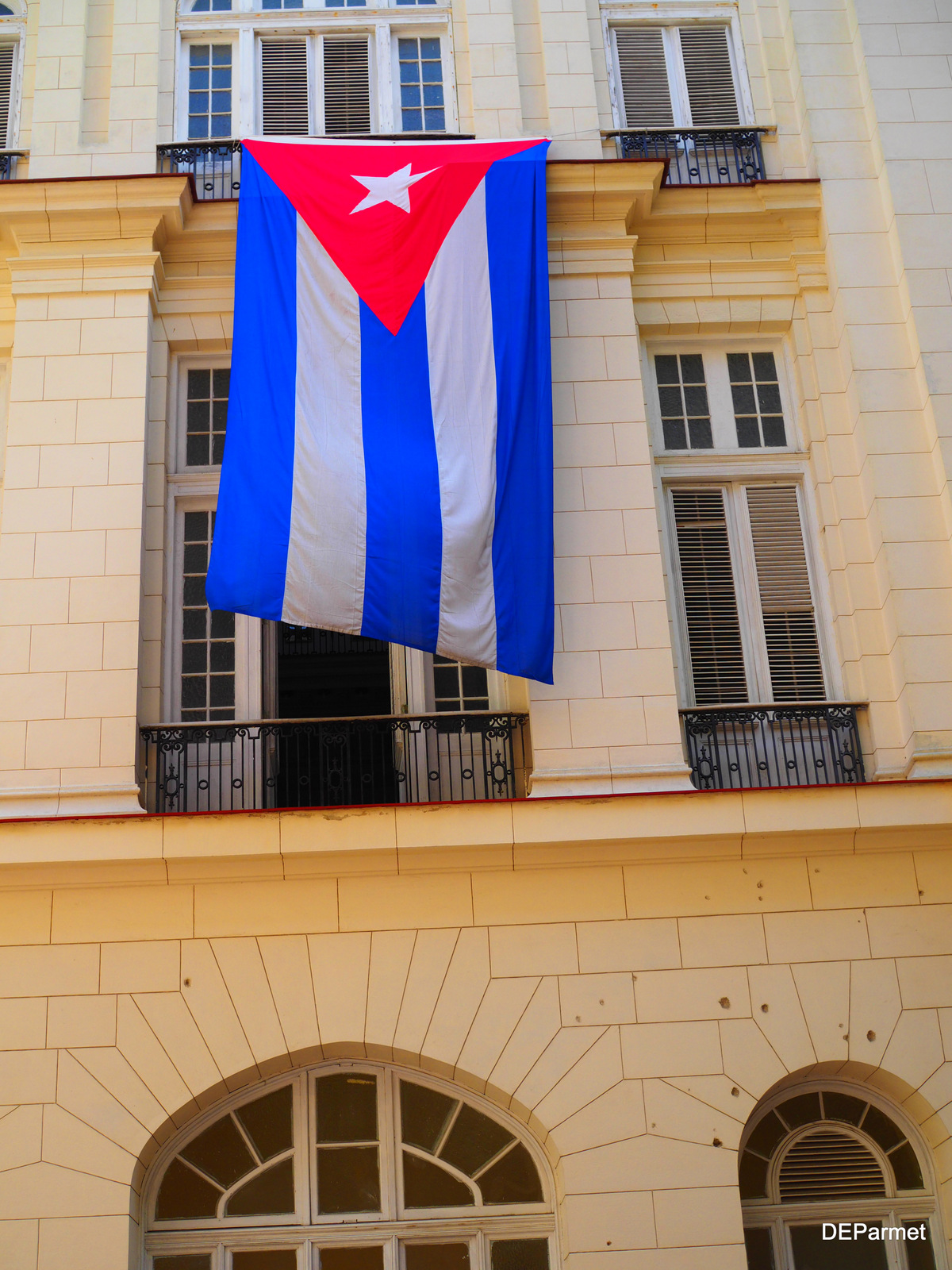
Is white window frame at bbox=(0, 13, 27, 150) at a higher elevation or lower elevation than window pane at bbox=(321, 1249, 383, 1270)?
higher

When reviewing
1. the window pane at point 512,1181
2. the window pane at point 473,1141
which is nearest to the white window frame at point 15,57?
the window pane at point 473,1141

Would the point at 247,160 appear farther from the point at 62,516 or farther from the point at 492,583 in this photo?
the point at 492,583

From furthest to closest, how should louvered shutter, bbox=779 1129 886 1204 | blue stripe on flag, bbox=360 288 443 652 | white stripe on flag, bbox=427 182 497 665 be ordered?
white stripe on flag, bbox=427 182 497 665 < blue stripe on flag, bbox=360 288 443 652 < louvered shutter, bbox=779 1129 886 1204

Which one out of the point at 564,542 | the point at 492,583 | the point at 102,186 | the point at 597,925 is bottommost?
the point at 597,925

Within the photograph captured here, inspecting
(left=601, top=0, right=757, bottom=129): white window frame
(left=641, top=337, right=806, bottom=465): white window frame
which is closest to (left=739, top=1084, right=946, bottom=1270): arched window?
(left=641, top=337, right=806, bottom=465): white window frame

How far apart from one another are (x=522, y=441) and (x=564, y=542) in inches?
33.0

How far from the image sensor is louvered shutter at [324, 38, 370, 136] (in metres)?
12.3

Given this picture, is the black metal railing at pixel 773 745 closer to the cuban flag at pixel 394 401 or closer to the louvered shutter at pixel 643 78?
the cuban flag at pixel 394 401

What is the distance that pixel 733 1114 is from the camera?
8.59 metres

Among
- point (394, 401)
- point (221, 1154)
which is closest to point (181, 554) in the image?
point (394, 401)

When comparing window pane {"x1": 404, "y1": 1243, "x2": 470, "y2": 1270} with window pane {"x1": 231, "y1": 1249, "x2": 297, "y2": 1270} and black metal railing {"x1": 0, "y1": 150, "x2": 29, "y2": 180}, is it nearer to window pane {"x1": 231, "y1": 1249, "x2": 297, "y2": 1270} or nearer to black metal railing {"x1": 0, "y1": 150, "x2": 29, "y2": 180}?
window pane {"x1": 231, "y1": 1249, "x2": 297, "y2": 1270}

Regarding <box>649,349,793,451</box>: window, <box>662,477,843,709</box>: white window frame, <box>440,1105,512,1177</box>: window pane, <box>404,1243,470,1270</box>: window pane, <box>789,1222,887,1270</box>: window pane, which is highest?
<box>649,349,793,451</box>: window

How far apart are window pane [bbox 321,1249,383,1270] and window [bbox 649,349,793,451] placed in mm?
6488

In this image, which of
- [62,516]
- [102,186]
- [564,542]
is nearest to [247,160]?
[102,186]
